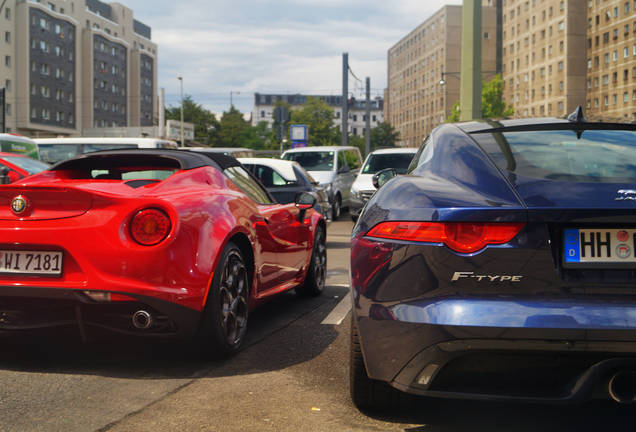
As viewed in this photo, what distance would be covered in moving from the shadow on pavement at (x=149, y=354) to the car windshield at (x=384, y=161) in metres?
13.5

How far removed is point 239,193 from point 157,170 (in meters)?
0.56

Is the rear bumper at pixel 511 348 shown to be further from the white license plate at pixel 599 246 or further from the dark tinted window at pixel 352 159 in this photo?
the dark tinted window at pixel 352 159

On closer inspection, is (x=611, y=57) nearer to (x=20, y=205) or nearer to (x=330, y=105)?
(x=330, y=105)

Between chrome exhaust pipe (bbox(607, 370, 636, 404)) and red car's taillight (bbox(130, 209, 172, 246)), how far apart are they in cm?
229

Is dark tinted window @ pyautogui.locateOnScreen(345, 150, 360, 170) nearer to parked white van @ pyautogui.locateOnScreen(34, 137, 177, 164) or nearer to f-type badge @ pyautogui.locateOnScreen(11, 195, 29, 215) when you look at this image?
parked white van @ pyautogui.locateOnScreen(34, 137, 177, 164)

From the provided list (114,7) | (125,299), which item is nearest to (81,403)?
(125,299)

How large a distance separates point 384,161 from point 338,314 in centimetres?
1325

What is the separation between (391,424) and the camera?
3.37 m

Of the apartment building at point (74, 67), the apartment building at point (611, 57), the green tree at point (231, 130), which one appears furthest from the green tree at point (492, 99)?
the apartment building at point (74, 67)

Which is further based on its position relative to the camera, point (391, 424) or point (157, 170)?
point (157, 170)

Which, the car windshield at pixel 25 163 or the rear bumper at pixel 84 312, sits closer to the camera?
the rear bumper at pixel 84 312

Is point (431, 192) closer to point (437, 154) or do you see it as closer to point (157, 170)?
point (437, 154)

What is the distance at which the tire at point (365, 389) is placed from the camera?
3.39m

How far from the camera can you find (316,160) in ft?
70.6
